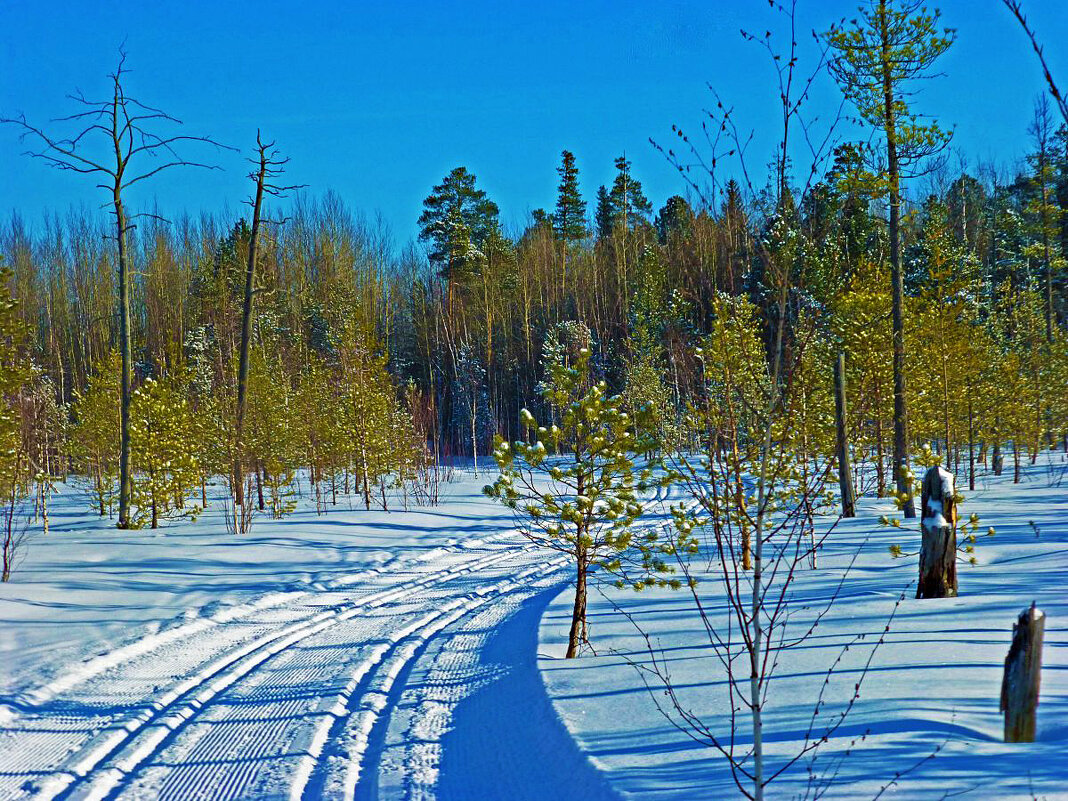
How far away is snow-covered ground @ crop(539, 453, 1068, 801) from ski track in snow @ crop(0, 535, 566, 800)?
1.15m

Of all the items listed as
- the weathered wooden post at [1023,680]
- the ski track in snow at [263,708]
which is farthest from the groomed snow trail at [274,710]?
the weathered wooden post at [1023,680]

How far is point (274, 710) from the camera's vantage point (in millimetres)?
5898

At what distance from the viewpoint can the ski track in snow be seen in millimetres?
4668

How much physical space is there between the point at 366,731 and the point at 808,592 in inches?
217

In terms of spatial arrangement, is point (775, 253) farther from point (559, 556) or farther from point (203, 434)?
point (203, 434)

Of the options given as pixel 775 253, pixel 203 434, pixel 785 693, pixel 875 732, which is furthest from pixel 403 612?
pixel 203 434

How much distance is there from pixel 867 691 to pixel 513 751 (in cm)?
241

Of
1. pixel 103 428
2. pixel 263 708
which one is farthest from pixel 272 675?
pixel 103 428

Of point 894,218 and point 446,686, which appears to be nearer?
point 446,686

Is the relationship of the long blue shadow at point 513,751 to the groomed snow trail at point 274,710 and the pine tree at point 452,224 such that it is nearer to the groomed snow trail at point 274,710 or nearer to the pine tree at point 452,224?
the groomed snow trail at point 274,710

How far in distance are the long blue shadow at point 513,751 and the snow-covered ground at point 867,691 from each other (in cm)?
12

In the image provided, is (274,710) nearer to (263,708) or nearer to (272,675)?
(263,708)

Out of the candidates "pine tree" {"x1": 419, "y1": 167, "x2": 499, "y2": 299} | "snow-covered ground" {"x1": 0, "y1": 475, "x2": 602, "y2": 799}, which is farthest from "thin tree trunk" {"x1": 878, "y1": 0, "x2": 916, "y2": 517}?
"pine tree" {"x1": 419, "y1": 167, "x2": 499, "y2": 299}

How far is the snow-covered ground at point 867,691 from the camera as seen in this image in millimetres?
3672
